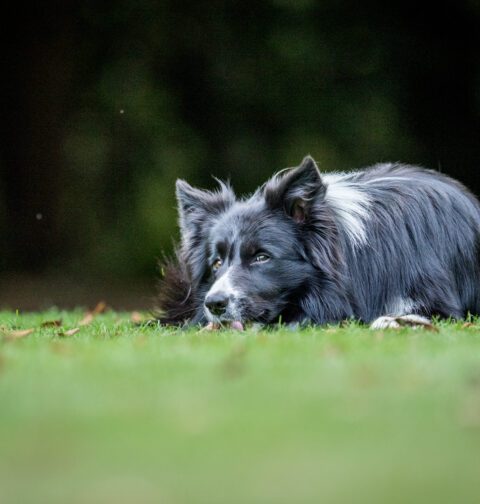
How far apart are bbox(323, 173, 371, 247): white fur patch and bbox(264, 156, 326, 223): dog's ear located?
0.68 ft

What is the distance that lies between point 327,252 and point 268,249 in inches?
16.4

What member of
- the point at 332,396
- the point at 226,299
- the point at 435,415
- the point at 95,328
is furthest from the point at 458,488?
the point at 95,328

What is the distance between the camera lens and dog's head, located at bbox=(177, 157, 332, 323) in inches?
272

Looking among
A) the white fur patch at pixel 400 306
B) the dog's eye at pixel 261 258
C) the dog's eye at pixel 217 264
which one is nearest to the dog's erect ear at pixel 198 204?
the dog's eye at pixel 217 264

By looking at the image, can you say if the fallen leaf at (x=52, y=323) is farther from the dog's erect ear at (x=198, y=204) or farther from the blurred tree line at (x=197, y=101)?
the blurred tree line at (x=197, y=101)

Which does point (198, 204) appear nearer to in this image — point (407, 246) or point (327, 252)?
point (327, 252)

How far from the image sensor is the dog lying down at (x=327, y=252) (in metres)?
7.07

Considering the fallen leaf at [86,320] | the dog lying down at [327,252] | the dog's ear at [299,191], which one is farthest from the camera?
the fallen leaf at [86,320]

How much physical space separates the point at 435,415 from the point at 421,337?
2.23 metres

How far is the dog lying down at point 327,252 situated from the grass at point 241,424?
5.71 ft

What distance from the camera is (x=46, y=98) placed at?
54.2 feet

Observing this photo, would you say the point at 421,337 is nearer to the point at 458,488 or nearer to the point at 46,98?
the point at 458,488

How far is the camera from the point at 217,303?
6.81 m

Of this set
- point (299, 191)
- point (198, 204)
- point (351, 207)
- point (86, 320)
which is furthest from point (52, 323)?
point (351, 207)
